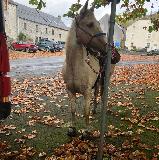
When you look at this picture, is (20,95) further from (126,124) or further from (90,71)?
(90,71)

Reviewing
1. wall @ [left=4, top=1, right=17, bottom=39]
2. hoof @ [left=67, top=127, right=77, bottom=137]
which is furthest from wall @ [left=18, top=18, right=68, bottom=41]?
hoof @ [left=67, top=127, right=77, bottom=137]

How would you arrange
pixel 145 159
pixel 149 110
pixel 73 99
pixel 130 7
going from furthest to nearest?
pixel 130 7
pixel 149 110
pixel 73 99
pixel 145 159

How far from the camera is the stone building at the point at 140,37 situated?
93562 millimetres

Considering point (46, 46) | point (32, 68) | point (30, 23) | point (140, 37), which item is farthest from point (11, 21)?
point (32, 68)

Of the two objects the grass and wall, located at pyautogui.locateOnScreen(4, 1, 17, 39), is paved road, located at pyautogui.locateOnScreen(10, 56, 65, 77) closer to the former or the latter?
the grass

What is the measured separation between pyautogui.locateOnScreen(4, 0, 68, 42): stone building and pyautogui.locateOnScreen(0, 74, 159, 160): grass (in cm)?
5065

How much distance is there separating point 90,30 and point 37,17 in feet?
257

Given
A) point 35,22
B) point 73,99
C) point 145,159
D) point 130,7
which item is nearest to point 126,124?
point 73,99

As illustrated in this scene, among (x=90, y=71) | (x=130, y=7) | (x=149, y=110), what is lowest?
(x=149, y=110)

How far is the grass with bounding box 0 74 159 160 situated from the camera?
699 centimetres

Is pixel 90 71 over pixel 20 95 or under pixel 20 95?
over

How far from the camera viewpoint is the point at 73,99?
742 centimetres

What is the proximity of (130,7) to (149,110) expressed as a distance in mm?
3928

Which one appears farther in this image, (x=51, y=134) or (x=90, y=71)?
(x=51, y=134)
